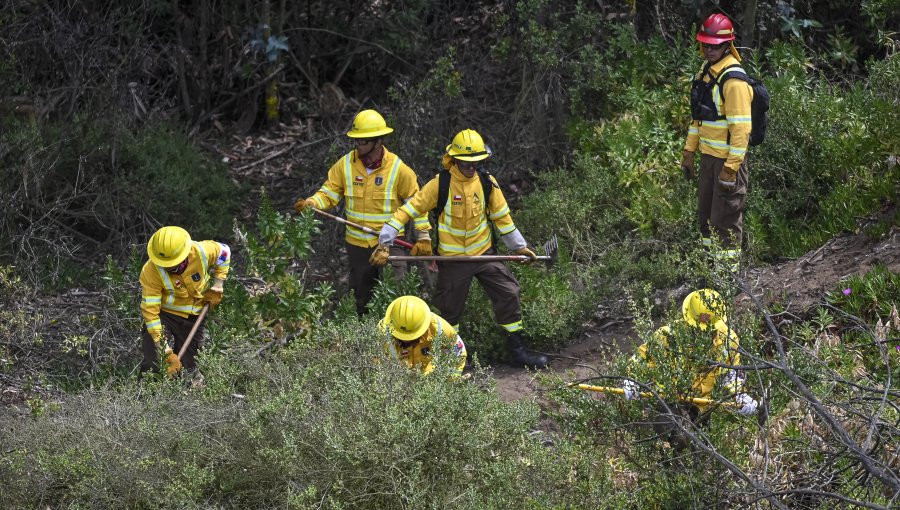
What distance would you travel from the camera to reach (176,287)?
800 centimetres

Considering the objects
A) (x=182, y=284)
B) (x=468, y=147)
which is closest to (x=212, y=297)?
(x=182, y=284)

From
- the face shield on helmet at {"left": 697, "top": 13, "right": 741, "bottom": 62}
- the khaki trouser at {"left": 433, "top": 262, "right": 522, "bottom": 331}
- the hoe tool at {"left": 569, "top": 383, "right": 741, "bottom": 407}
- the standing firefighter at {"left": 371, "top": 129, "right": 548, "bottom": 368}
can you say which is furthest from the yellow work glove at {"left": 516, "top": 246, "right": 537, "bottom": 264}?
the hoe tool at {"left": 569, "top": 383, "right": 741, "bottom": 407}

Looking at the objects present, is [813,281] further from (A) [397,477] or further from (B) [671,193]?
(A) [397,477]

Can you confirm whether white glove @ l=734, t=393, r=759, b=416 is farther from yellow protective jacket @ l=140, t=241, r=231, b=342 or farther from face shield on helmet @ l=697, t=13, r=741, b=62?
yellow protective jacket @ l=140, t=241, r=231, b=342

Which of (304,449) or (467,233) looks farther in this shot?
(467,233)

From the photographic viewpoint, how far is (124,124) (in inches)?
456

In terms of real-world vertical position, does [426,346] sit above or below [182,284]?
above

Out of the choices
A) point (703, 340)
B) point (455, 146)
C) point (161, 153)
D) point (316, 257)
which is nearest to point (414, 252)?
point (455, 146)

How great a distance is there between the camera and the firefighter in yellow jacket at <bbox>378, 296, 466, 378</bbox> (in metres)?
7.03

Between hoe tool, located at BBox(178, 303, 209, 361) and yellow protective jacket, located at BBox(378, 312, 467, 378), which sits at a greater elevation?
yellow protective jacket, located at BBox(378, 312, 467, 378)

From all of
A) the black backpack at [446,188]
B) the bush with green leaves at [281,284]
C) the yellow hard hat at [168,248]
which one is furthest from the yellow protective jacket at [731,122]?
the yellow hard hat at [168,248]

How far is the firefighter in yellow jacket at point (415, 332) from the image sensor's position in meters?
7.03

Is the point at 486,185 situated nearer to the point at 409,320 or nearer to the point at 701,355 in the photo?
the point at 409,320

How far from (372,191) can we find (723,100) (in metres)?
2.69
